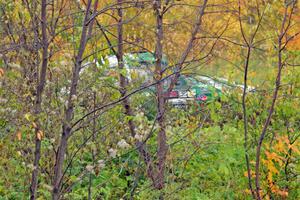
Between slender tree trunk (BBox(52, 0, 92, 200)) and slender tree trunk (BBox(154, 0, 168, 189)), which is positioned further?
slender tree trunk (BBox(154, 0, 168, 189))

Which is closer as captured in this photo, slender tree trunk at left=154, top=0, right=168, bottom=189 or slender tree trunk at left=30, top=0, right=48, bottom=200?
slender tree trunk at left=30, top=0, right=48, bottom=200

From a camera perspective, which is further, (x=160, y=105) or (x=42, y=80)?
(x=160, y=105)

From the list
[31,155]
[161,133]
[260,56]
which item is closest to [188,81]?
[161,133]

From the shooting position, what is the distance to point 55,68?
3.78 m

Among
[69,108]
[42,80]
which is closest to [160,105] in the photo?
[69,108]

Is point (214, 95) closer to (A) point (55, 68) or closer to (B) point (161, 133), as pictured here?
(B) point (161, 133)

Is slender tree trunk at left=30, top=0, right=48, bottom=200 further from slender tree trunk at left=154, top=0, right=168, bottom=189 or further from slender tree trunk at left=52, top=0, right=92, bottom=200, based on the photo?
slender tree trunk at left=154, top=0, right=168, bottom=189

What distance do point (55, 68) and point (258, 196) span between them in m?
2.54

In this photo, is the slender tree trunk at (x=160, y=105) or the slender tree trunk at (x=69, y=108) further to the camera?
the slender tree trunk at (x=160, y=105)

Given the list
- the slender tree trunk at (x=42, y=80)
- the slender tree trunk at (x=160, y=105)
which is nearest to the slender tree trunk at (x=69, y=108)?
the slender tree trunk at (x=42, y=80)

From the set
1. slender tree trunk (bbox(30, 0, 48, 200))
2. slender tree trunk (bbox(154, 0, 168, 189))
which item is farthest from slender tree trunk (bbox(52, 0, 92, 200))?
slender tree trunk (bbox(154, 0, 168, 189))

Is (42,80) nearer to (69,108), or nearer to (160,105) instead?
(69,108)

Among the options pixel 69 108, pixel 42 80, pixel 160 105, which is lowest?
Answer: pixel 160 105

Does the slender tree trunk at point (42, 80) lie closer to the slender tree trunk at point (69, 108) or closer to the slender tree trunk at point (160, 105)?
the slender tree trunk at point (69, 108)
